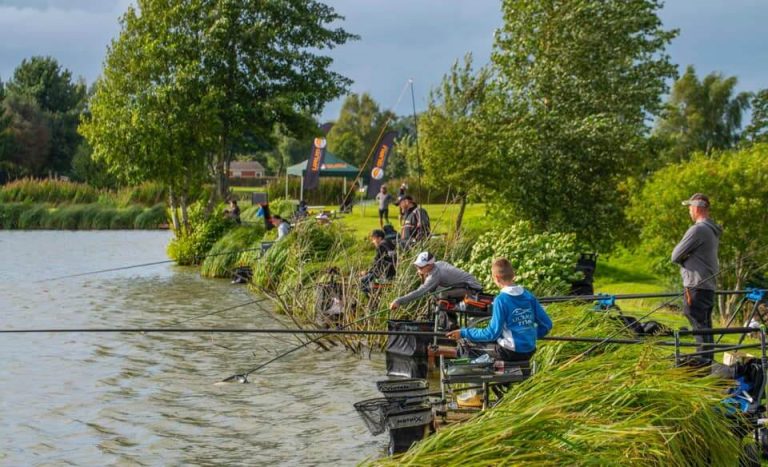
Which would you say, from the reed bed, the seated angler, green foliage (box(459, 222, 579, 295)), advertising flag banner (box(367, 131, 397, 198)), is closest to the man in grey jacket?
the seated angler

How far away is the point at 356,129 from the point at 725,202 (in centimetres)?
7926

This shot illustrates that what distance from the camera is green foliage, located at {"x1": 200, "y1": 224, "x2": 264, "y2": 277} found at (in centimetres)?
2453

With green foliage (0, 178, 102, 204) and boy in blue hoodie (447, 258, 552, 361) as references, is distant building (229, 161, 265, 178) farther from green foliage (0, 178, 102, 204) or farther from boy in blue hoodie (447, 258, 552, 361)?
boy in blue hoodie (447, 258, 552, 361)

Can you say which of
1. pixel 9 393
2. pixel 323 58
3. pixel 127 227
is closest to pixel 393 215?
pixel 323 58

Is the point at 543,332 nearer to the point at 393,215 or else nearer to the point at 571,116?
the point at 571,116

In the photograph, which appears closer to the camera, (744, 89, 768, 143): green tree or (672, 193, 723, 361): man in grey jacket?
(672, 193, 723, 361): man in grey jacket

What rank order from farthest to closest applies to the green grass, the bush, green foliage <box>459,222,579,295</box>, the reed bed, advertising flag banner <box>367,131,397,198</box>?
the bush → advertising flag banner <box>367,131,397,198</box> → the green grass → green foliage <box>459,222,579,295</box> → the reed bed

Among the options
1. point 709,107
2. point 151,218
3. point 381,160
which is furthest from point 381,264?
point 709,107

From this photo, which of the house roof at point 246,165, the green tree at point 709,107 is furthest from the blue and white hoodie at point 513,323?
the house roof at point 246,165

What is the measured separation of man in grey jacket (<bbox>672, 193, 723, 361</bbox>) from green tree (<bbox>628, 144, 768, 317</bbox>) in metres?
8.96

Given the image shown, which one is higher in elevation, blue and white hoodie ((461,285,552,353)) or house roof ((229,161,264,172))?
house roof ((229,161,264,172))

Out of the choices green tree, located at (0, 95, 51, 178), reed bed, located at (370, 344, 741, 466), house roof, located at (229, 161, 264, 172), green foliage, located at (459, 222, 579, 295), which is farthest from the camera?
house roof, located at (229, 161, 264, 172)

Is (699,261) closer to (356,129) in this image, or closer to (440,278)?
(440,278)

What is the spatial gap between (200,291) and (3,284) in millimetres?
5314
